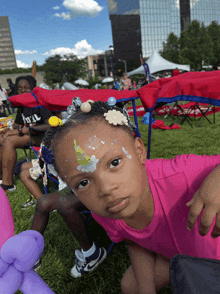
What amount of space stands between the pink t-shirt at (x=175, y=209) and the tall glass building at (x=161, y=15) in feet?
236

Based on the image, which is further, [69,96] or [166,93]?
[69,96]

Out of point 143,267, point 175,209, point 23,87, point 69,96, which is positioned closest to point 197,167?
point 175,209

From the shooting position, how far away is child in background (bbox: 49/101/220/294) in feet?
2.66

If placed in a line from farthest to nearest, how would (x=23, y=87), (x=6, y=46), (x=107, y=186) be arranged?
(x=6, y=46) < (x=23, y=87) < (x=107, y=186)

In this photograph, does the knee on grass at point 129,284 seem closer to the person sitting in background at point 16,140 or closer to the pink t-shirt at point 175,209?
the pink t-shirt at point 175,209

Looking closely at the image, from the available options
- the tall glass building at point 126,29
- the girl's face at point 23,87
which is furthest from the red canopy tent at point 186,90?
the tall glass building at point 126,29

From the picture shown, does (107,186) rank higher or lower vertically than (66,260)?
higher

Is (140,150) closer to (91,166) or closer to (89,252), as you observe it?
(91,166)

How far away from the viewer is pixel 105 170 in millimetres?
808

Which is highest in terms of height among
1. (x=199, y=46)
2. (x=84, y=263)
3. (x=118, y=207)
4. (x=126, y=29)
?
(x=126, y=29)

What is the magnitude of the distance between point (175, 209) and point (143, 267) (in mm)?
498

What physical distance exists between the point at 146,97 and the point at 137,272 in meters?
1.42

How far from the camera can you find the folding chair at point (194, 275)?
1.43ft

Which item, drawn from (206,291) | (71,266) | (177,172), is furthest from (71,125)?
(71,266)
